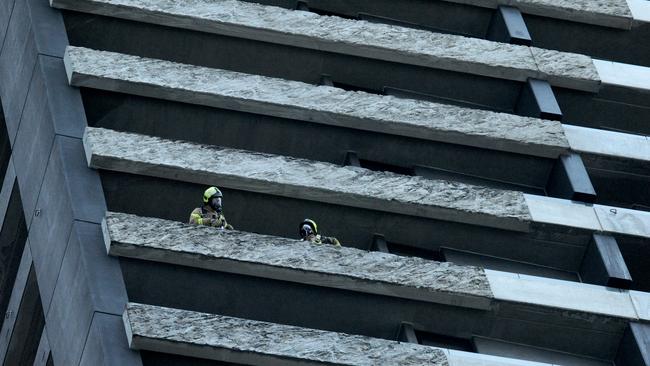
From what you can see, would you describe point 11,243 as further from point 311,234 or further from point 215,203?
point 311,234

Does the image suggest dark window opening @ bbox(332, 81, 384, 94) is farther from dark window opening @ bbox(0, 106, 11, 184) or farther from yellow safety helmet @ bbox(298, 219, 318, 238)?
dark window opening @ bbox(0, 106, 11, 184)

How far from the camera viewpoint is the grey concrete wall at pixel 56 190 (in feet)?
91.4

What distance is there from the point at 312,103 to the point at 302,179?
1.97 metres

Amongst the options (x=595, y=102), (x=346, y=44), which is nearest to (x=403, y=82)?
(x=346, y=44)

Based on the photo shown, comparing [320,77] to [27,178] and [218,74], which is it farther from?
[27,178]

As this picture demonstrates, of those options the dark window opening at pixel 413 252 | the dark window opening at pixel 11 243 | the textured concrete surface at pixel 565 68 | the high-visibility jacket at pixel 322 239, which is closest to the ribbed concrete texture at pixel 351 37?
the textured concrete surface at pixel 565 68

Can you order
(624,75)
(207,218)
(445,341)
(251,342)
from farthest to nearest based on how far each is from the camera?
(624,75) < (445,341) < (207,218) < (251,342)

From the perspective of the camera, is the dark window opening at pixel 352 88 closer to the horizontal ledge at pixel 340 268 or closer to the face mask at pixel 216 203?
the face mask at pixel 216 203

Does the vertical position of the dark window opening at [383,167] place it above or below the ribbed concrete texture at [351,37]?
below

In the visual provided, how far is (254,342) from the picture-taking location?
27.1 meters

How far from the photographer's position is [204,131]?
31.9 metres

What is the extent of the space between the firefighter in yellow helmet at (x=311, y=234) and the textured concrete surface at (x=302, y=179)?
0.65 metres

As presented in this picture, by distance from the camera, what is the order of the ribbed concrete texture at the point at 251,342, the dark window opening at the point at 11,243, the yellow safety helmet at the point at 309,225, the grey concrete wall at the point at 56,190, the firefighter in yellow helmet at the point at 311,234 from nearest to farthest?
the ribbed concrete texture at the point at 251,342, the grey concrete wall at the point at 56,190, the firefighter in yellow helmet at the point at 311,234, the yellow safety helmet at the point at 309,225, the dark window opening at the point at 11,243

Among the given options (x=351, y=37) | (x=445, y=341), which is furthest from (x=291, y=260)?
(x=351, y=37)
